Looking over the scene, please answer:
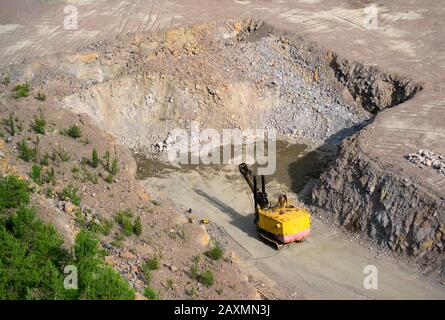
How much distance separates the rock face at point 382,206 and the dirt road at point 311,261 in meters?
0.59

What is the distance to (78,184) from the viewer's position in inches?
739

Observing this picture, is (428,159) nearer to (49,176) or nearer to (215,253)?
(215,253)

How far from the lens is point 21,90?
23969 mm

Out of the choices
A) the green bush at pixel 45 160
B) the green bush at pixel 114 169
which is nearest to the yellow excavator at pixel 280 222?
the green bush at pixel 114 169

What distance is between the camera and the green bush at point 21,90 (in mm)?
23750

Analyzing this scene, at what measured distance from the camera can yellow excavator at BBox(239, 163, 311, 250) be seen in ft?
59.6

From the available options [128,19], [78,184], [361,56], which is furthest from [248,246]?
[128,19]

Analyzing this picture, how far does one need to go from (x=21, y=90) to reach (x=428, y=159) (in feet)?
51.1

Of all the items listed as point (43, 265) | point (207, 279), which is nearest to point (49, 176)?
point (43, 265)

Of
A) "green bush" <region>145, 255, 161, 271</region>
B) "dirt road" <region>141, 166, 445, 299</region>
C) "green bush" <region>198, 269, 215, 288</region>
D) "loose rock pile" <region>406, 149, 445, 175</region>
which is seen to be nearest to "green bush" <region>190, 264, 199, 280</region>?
"green bush" <region>198, 269, 215, 288</region>

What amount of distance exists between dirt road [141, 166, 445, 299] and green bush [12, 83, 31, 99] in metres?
6.74

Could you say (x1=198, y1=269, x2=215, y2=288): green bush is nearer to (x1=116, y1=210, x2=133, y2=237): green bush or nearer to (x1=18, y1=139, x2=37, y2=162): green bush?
(x1=116, y1=210, x2=133, y2=237): green bush

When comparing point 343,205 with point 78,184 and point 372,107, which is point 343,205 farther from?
point 78,184

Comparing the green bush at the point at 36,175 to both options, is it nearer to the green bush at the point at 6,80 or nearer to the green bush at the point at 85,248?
the green bush at the point at 85,248
